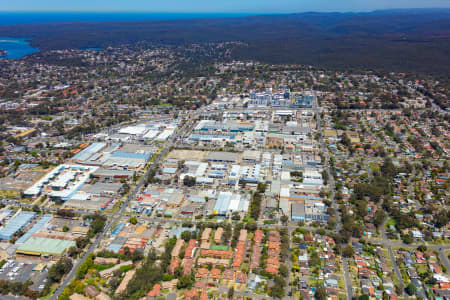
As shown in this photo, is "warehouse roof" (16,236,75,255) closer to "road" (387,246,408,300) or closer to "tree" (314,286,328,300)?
"tree" (314,286,328,300)

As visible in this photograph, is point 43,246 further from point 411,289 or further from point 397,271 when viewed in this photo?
point 411,289

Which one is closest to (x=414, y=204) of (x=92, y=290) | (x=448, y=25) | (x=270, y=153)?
(x=270, y=153)

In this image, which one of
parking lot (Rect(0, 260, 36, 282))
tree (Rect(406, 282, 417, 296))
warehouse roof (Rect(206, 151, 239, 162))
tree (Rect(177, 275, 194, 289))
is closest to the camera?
tree (Rect(406, 282, 417, 296))

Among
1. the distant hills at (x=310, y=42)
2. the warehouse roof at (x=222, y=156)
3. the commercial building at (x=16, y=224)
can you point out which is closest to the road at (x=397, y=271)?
the warehouse roof at (x=222, y=156)

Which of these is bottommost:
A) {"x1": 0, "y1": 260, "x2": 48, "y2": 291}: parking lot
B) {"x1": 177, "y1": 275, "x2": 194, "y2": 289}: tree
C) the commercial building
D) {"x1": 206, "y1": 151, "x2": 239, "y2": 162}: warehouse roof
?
{"x1": 0, "y1": 260, "x2": 48, "y2": 291}: parking lot

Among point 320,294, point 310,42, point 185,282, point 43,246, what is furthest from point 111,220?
point 310,42

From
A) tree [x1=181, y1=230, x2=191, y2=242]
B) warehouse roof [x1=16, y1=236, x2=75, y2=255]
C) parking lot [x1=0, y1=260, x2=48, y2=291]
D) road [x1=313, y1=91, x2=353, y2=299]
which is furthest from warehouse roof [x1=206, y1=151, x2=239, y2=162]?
parking lot [x1=0, y1=260, x2=48, y2=291]
